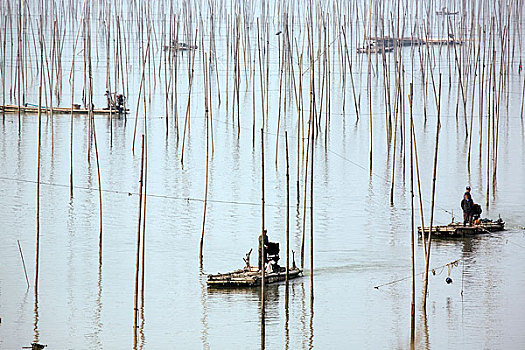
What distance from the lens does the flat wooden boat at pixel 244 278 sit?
14125 mm

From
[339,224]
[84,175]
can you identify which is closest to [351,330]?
[339,224]

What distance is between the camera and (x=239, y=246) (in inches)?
703

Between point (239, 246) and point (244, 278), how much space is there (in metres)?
3.74

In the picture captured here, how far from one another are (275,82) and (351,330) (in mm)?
32349

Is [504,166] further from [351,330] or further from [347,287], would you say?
[351,330]

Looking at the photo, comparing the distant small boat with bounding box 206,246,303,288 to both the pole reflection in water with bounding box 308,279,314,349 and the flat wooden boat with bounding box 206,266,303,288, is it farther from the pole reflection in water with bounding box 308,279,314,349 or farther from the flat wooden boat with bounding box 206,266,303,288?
the pole reflection in water with bounding box 308,279,314,349

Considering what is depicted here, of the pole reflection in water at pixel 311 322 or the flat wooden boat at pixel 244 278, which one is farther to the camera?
the flat wooden boat at pixel 244 278

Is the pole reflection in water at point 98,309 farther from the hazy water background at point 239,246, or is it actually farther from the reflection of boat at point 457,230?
the reflection of boat at point 457,230

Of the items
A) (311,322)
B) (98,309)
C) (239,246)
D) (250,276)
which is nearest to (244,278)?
(250,276)

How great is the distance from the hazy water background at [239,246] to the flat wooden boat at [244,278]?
181 millimetres

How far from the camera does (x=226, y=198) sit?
74.0 ft

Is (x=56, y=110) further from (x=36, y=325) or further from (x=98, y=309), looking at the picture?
(x=36, y=325)

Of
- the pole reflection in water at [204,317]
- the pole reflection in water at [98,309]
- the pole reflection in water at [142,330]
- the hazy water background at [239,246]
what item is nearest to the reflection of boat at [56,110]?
the hazy water background at [239,246]

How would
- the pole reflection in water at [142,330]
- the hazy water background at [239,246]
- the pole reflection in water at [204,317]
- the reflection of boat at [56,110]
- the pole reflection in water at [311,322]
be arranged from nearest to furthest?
the pole reflection in water at [142,330]
the pole reflection in water at [311,322]
the pole reflection in water at [204,317]
the hazy water background at [239,246]
the reflection of boat at [56,110]
